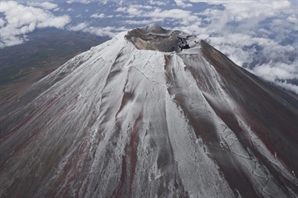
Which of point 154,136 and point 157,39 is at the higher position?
point 157,39

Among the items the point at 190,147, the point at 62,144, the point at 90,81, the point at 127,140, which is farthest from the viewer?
the point at 90,81

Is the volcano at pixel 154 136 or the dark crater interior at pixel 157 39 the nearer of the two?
the volcano at pixel 154 136

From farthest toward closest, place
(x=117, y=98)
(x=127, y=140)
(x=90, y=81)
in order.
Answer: (x=90, y=81) < (x=117, y=98) < (x=127, y=140)

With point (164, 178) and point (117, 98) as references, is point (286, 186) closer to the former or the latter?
point (164, 178)

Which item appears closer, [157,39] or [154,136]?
[154,136]

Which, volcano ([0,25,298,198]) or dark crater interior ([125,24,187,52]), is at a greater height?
dark crater interior ([125,24,187,52])

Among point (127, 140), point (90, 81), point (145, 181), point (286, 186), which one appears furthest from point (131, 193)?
point (90, 81)

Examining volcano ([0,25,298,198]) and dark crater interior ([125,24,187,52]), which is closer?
volcano ([0,25,298,198])

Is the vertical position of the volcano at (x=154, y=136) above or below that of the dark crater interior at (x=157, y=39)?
below
